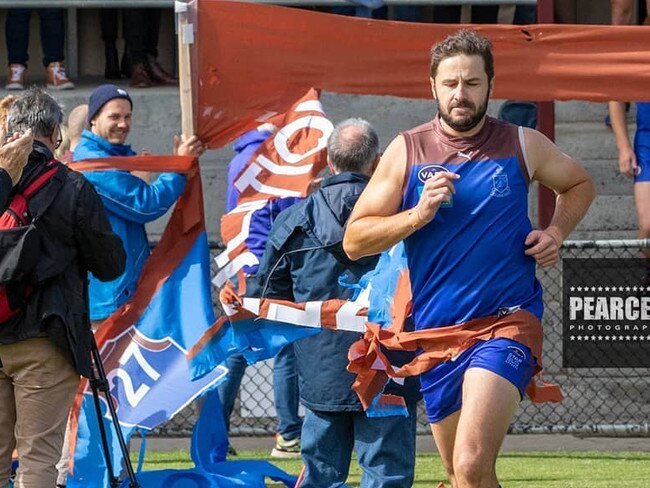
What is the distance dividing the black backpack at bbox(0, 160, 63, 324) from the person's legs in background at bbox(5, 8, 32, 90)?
6.28 metres

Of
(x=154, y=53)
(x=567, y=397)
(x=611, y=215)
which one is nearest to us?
(x=567, y=397)

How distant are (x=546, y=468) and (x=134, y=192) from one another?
2912 millimetres

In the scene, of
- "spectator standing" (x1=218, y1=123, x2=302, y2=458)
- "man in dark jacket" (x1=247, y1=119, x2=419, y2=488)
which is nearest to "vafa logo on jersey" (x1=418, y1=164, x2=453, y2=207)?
"man in dark jacket" (x1=247, y1=119, x2=419, y2=488)

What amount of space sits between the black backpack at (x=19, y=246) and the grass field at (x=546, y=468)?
2403mm

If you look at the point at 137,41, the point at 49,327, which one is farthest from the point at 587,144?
the point at 49,327

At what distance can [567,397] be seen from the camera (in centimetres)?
998

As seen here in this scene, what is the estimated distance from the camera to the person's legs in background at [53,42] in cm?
1230

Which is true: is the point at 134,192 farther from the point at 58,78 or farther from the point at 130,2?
the point at 58,78

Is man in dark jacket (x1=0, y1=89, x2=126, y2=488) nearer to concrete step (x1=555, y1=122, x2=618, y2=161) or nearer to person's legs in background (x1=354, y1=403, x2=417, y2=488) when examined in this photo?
person's legs in background (x1=354, y1=403, x2=417, y2=488)

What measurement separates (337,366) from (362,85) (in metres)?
1.80

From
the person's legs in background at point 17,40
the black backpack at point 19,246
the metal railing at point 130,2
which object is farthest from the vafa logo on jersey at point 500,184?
the person's legs in background at point 17,40

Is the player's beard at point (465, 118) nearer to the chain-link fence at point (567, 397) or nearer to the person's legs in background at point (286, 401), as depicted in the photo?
the person's legs in background at point (286, 401)

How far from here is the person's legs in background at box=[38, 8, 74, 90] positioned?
1230 centimetres

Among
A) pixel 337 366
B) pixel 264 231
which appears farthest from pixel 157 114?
pixel 337 366
